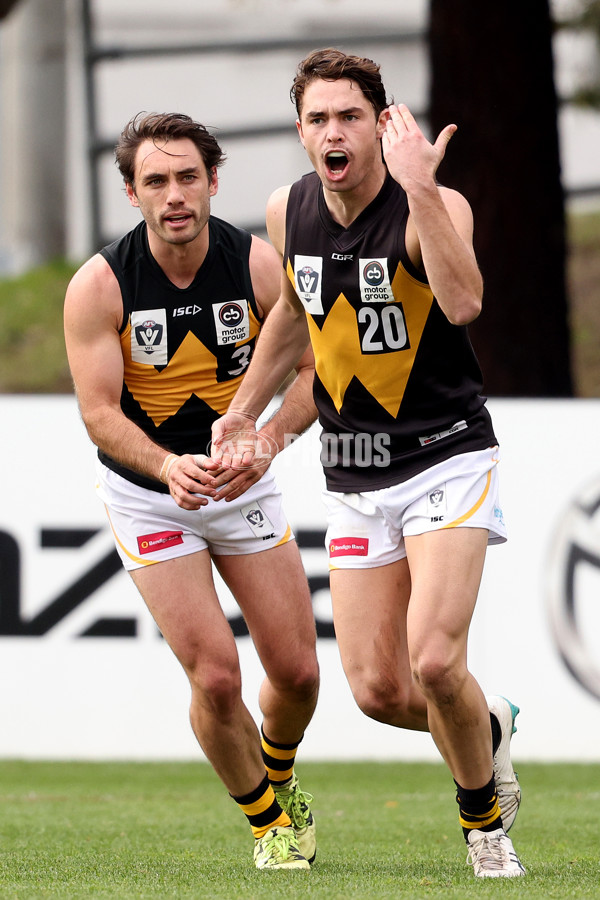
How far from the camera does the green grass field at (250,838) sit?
427 cm

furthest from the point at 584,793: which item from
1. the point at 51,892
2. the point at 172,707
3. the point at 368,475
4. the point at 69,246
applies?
the point at 69,246

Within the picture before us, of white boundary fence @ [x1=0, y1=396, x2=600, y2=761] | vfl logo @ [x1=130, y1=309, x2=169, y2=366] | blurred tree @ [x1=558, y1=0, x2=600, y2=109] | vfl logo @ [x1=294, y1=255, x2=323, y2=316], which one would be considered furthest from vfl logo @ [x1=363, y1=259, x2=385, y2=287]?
blurred tree @ [x1=558, y1=0, x2=600, y2=109]

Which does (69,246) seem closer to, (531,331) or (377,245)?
(531,331)

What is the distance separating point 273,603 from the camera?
16.4 ft

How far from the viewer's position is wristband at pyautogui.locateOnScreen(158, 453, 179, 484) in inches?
186

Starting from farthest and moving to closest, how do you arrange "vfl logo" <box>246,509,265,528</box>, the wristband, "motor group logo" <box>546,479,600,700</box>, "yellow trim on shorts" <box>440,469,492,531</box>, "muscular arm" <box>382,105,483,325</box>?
"motor group logo" <box>546,479,600,700</box>, "vfl logo" <box>246,509,265,528</box>, the wristband, "yellow trim on shorts" <box>440,469,492,531</box>, "muscular arm" <box>382,105,483,325</box>

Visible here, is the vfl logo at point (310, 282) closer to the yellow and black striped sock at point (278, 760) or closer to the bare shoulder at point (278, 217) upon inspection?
the bare shoulder at point (278, 217)

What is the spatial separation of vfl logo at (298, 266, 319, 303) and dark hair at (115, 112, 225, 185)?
57cm

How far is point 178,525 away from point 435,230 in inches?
59.1

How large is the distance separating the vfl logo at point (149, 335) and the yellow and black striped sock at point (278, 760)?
158 centimetres

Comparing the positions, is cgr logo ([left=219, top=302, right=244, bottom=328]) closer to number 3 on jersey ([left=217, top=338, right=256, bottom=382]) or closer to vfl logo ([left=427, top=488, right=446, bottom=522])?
number 3 on jersey ([left=217, top=338, right=256, bottom=382])

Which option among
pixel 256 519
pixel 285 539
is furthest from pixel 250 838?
pixel 256 519

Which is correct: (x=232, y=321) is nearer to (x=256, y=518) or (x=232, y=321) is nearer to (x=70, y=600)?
(x=256, y=518)

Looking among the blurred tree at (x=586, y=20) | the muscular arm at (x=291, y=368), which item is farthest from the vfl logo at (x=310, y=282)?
the blurred tree at (x=586, y=20)
